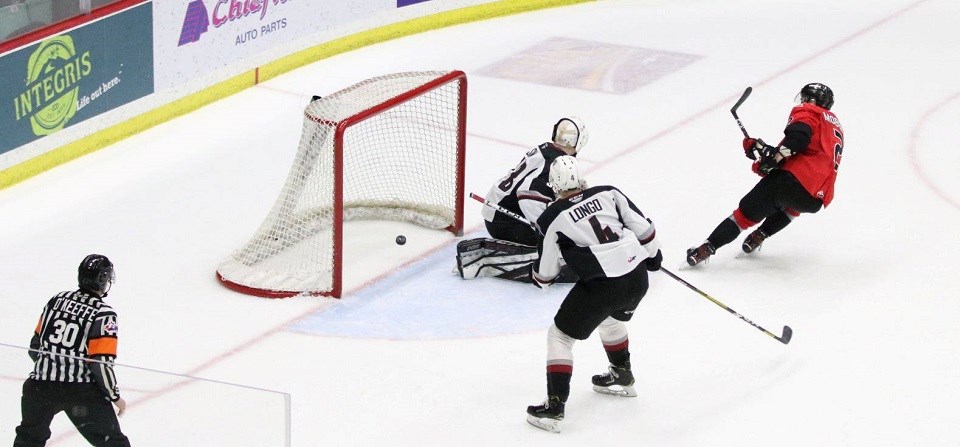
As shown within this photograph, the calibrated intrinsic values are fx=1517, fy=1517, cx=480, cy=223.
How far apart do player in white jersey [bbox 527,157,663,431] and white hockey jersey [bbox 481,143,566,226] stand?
1.11 m

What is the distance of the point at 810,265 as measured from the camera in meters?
6.79

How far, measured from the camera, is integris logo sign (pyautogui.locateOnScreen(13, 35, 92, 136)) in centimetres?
754

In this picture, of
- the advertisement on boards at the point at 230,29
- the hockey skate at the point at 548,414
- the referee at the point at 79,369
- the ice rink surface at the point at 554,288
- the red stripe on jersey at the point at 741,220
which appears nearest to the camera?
the referee at the point at 79,369

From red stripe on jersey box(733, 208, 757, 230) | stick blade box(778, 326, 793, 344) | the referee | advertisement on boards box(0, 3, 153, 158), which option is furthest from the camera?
advertisement on boards box(0, 3, 153, 158)

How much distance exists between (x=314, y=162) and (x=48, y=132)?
2.02m

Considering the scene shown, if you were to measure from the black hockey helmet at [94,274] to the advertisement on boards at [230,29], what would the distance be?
13.7 ft

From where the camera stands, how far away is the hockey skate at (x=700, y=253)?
261 inches

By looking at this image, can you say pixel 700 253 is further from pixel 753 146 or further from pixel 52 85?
pixel 52 85

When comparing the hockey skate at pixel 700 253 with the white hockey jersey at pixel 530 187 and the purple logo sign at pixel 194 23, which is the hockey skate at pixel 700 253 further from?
the purple logo sign at pixel 194 23

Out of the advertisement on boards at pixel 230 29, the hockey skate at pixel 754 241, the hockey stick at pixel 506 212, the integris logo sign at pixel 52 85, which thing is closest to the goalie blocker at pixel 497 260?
the hockey stick at pixel 506 212

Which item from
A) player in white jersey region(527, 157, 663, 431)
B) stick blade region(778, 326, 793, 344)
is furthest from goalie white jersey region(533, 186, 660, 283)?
stick blade region(778, 326, 793, 344)

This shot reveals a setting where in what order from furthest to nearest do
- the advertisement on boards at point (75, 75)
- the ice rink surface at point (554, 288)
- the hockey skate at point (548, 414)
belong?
the advertisement on boards at point (75, 75) < the ice rink surface at point (554, 288) < the hockey skate at point (548, 414)

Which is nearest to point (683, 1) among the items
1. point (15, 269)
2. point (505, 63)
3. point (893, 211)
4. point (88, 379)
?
point (505, 63)

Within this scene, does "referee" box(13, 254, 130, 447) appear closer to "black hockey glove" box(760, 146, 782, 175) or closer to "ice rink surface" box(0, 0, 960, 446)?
"ice rink surface" box(0, 0, 960, 446)
